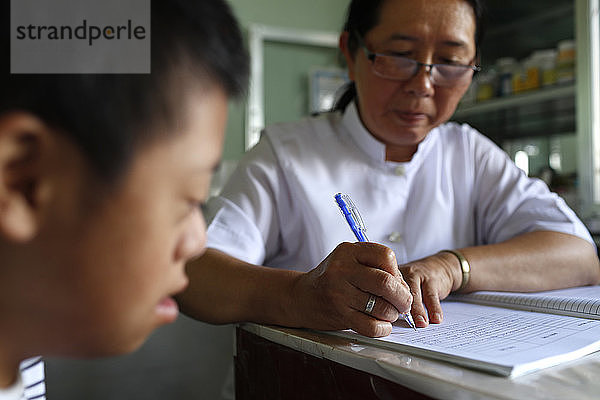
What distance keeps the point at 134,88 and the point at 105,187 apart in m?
0.06

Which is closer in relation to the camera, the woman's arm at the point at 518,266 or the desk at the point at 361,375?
the desk at the point at 361,375

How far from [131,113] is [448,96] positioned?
80cm

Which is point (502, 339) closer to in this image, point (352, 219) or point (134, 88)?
point (352, 219)

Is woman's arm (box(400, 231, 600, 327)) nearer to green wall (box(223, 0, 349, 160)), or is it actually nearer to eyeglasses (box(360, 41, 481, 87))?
eyeglasses (box(360, 41, 481, 87))

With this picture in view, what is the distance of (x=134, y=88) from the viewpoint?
28cm

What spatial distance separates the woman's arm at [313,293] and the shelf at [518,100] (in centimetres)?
179

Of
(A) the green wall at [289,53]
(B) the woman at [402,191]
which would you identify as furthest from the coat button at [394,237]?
(A) the green wall at [289,53]

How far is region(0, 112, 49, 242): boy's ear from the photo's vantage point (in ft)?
0.85

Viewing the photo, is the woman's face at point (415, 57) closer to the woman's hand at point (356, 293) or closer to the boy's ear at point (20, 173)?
the woman's hand at point (356, 293)

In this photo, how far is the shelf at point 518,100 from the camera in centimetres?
210

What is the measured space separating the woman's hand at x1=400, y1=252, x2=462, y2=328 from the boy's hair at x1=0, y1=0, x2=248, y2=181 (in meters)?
0.43

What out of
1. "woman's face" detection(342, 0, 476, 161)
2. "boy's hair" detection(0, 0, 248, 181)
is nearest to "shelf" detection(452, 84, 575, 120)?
"woman's face" detection(342, 0, 476, 161)

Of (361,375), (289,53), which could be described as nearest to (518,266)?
(361,375)

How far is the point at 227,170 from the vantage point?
7.43 ft
